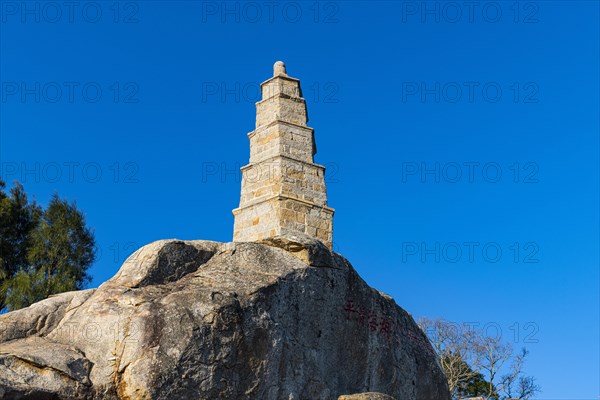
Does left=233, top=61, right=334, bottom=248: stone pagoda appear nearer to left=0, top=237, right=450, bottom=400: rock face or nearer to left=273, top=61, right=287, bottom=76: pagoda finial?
left=273, top=61, right=287, bottom=76: pagoda finial

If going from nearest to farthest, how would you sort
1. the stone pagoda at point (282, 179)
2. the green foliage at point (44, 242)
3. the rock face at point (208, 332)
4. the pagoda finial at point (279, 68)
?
the rock face at point (208, 332) < the stone pagoda at point (282, 179) < the pagoda finial at point (279, 68) < the green foliage at point (44, 242)

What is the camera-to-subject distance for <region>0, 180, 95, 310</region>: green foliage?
81.9 ft

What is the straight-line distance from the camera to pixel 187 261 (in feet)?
32.8

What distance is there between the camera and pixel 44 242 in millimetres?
25453

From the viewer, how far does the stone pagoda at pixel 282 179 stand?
17.5m

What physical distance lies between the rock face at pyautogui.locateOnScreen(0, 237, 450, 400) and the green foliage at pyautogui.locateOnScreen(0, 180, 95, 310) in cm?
1512

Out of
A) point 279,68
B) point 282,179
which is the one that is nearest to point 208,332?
point 282,179

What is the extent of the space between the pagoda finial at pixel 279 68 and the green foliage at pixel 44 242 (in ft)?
34.7

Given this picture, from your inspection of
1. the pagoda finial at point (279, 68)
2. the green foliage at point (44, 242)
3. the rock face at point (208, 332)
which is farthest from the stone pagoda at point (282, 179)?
the green foliage at point (44, 242)

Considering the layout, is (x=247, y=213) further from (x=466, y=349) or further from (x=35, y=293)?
(x=466, y=349)

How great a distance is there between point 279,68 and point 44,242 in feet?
38.6

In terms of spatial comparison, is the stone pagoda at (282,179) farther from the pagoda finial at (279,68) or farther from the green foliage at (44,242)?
the green foliage at (44,242)

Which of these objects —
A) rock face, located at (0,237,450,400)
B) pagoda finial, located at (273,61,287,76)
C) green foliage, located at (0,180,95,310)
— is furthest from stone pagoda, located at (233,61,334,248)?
green foliage, located at (0,180,95,310)

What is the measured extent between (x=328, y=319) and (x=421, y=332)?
3502 mm
